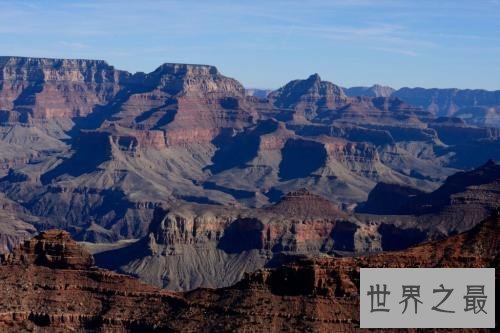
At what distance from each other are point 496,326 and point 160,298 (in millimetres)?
34742

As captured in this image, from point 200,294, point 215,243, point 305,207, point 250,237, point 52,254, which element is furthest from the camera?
point 305,207

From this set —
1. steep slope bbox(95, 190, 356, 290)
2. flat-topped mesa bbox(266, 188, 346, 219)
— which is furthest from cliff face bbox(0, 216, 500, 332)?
flat-topped mesa bbox(266, 188, 346, 219)

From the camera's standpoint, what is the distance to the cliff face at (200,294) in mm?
83562

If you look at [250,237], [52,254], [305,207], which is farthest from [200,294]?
[305,207]

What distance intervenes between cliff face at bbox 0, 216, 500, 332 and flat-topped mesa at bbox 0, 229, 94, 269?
113mm

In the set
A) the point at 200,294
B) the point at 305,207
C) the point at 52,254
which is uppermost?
the point at 52,254

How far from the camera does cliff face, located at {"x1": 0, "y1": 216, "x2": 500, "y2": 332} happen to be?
83.6 m

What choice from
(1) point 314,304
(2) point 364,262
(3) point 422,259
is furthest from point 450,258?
(1) point 314,304

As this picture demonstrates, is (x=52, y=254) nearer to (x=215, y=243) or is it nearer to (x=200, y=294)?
(x=200, y=294)

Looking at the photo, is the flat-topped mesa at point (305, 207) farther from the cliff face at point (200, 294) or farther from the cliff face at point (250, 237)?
the cliff face at point (200, 294)

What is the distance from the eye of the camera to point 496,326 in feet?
257

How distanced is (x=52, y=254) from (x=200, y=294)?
62.3 feet

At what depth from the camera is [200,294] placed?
90750mm

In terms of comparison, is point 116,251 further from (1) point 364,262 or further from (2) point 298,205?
(1) point 364,262
